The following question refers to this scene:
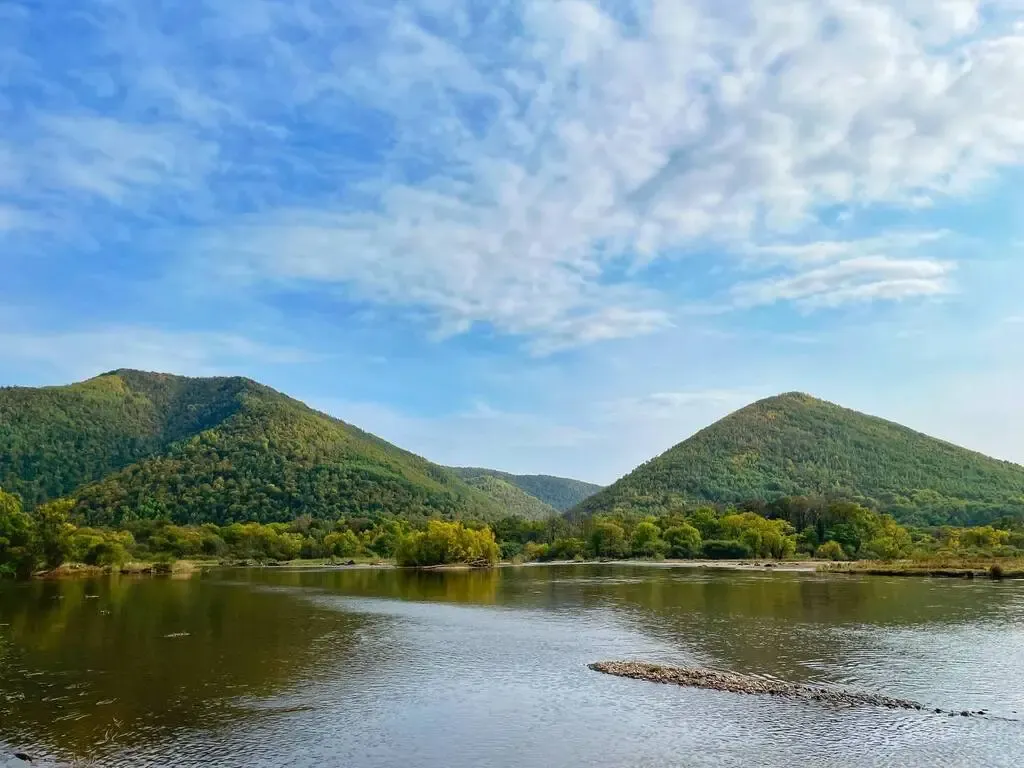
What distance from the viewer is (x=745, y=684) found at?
105 ft

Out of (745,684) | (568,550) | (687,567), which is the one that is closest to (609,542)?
(568,550)

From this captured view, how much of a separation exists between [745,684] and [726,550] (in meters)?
121

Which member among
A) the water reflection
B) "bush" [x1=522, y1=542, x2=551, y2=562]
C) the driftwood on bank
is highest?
"bush" [x1=522, y1=542, x2=551, y2=562]

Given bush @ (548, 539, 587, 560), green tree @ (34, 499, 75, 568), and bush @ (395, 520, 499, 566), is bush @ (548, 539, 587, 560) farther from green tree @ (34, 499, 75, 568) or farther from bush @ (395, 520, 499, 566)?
green tree @ (34, 499, 75, 568)

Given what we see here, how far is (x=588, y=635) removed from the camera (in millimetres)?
48094

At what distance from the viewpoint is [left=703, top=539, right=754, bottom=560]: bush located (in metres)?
144

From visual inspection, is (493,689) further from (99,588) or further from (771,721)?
(99,588)

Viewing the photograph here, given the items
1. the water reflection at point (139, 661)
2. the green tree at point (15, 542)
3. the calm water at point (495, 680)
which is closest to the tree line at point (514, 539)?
the green tree at point (15, 542)

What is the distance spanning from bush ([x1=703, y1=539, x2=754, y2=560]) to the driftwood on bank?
11462 centimetres

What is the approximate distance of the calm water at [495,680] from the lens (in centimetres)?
A: 2419

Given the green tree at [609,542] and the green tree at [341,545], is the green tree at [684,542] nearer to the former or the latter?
the green tree at [609,542]

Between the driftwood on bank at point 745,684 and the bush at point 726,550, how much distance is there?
376ft

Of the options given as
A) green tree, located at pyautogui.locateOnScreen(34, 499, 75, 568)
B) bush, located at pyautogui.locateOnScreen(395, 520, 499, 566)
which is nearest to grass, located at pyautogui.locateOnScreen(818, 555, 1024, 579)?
bush, located at pyautogui.locateOnScreen(395, 520, 499, 566)

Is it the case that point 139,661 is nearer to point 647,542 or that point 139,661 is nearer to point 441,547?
point 441,547
